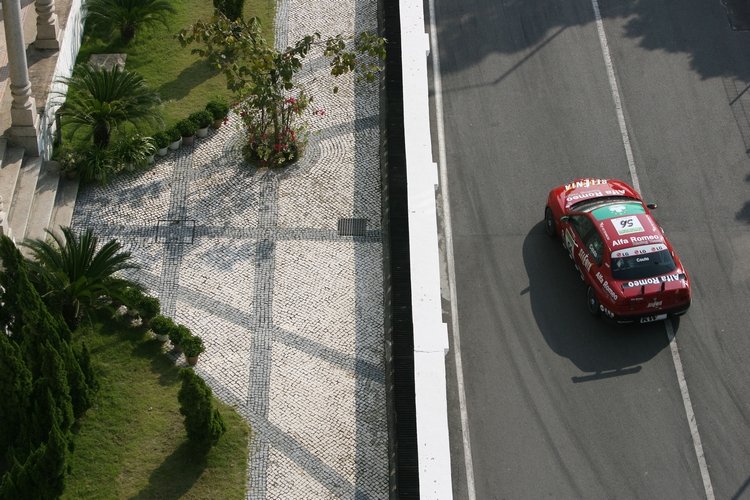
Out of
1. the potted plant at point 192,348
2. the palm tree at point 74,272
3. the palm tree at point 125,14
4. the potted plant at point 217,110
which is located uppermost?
the palm tree at point 125,14

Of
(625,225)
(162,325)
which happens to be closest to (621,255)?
(625,225)

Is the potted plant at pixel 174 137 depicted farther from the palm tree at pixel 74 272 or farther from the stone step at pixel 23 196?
the palm tree at pixel 74 272

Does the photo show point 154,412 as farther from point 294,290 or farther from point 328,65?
point 328,65

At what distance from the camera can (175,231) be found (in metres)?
26.6

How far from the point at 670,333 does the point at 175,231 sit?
33.1ft

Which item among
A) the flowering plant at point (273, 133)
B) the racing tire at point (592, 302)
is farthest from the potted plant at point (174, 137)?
the racing tire at point (592, 302)

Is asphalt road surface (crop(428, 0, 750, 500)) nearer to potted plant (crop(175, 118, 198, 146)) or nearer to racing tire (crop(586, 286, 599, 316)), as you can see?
racing tire (crop(586, 286, 599, 316))

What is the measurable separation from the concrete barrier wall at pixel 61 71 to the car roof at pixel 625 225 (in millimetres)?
11278

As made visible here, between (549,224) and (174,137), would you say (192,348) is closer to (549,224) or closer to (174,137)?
(174,137)

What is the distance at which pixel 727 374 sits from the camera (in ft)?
81.3

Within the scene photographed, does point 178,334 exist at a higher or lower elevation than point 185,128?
lower

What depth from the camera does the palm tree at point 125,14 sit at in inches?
1185

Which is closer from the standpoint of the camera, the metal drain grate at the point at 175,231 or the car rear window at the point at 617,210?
the car rear window at the point at 617,210

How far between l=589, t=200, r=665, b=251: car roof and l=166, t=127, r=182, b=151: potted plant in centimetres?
896
